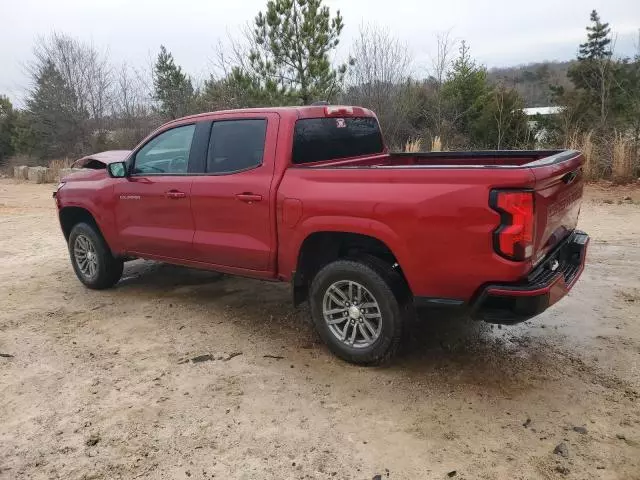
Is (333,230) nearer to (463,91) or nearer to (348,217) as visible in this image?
(348,217)

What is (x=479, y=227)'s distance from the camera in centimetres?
299

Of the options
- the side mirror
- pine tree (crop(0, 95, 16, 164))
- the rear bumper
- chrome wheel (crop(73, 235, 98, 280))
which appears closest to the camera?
the rear bumper

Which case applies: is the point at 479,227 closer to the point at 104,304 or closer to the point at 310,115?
the point at 310,115

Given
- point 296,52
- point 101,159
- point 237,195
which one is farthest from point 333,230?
point 296,52

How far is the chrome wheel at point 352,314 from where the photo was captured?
3643mm

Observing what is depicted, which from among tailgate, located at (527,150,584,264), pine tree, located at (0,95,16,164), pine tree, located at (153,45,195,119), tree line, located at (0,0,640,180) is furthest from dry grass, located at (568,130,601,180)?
pine tree, located at (0,95,16,164)

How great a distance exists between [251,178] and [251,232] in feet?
1.39

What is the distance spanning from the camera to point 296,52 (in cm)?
1675

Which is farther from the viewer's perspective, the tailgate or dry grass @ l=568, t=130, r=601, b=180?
dry grass @ l=568, t=130, r=601, b=180

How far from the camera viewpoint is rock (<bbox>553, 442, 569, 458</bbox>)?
105 inches

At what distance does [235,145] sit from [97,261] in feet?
7.84

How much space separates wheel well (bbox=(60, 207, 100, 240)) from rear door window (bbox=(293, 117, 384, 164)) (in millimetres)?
2894

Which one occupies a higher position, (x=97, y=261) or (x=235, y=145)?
(x=235, y=145)

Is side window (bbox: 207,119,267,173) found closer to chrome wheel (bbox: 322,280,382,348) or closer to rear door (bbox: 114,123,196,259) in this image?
rear door (bbox: 114,123,196,259)
